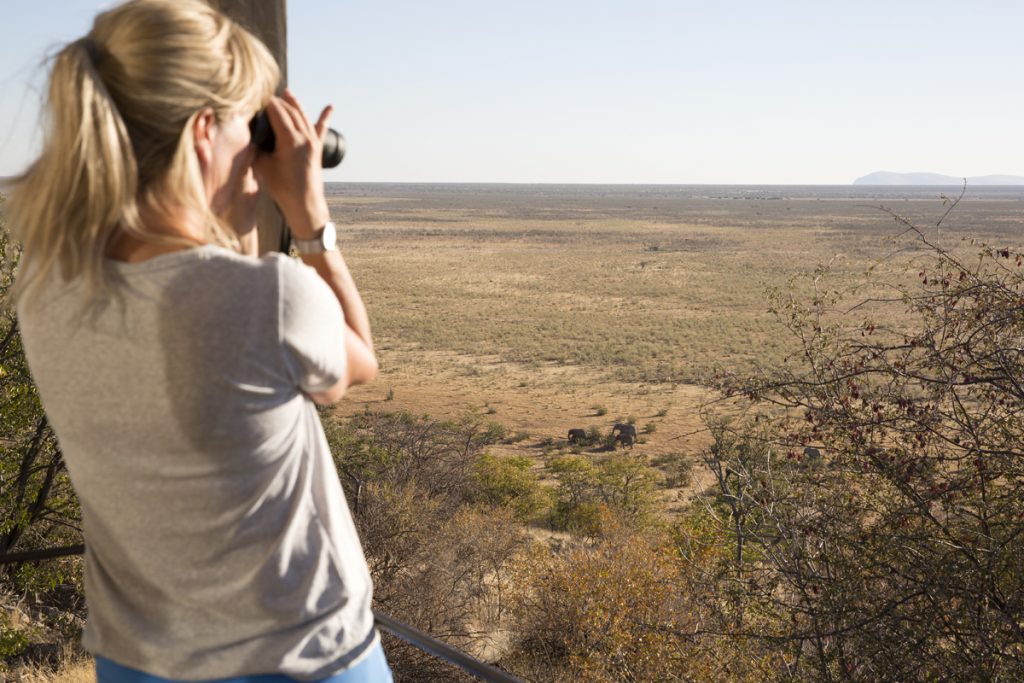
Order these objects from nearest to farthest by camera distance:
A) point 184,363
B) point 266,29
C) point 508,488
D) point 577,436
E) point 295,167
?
point 184,363 → point 295,167 → point 266,29 → point 508,488 → point 577,436

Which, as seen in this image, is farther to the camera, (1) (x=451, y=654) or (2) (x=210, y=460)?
(1) (x=451, y=654)

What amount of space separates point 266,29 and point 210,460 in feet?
3.61

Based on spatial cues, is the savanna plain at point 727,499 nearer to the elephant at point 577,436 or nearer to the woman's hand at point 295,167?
the elephant at point 577,436

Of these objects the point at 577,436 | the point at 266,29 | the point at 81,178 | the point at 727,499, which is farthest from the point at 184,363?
the point at 577,436

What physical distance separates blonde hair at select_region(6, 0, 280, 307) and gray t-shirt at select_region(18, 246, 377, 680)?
0.04 metres

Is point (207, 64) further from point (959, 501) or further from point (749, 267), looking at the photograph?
point (749, 267)

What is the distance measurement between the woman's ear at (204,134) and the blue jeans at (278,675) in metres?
0.53

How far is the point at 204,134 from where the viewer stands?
958 millimetres

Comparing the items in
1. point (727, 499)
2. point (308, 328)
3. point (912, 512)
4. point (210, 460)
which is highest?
point (308, 328)

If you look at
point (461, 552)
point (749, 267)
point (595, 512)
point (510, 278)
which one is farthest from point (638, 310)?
point (461, 552)

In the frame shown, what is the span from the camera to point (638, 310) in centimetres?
4416

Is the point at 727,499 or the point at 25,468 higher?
the point at 727,499

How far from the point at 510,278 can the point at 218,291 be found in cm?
5621

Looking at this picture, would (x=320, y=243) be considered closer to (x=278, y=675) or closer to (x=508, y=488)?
(x=278, y=675)
